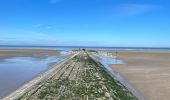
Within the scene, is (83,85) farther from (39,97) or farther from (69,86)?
(39,97)

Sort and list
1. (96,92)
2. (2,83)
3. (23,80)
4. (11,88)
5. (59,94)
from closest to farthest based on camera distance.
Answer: (59,94)
(96,92)
(11,88)
(2,83)
(23,80)

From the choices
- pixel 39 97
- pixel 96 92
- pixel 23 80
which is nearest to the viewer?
pixel 39 97

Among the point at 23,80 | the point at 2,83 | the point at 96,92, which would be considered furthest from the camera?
the point at 23,80

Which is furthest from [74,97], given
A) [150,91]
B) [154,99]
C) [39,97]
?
[150,91]

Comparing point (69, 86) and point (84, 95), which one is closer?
point (84, 95)

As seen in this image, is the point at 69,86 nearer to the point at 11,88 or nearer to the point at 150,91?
the point at 11,88

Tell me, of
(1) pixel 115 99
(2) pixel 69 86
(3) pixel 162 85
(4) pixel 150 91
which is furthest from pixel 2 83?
(3) pixel 162 85

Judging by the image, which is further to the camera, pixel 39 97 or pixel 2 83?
pixel 2 83

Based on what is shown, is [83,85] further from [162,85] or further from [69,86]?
[162,85]

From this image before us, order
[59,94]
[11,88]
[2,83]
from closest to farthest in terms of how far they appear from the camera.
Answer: [59,94] < [11,88] < [2,83]
